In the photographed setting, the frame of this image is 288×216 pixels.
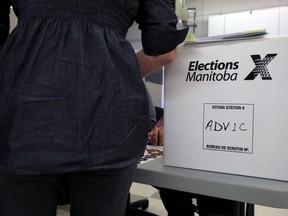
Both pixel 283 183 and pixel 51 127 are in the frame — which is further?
pixel 283 183

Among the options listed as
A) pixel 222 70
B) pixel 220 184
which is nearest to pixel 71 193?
pixel 220 184

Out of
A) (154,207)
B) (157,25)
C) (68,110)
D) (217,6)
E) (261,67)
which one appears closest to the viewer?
(68,110)

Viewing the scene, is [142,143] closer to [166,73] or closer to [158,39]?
[158,39]

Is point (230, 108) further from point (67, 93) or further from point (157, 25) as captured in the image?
point (67, 93)

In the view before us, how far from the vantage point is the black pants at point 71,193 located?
19.0 inches

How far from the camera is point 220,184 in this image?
667 mm

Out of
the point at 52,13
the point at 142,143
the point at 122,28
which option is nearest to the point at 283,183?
the point at 142,143

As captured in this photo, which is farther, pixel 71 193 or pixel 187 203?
pixel 187 203

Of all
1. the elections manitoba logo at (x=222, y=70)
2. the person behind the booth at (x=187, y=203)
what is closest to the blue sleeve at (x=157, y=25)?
the elections manitoba logo at (x=222, y=70)

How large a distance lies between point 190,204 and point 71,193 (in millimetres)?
717

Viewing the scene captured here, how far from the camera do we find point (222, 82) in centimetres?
73

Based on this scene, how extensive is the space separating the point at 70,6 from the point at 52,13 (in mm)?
34

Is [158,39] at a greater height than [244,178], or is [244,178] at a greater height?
[158,39]

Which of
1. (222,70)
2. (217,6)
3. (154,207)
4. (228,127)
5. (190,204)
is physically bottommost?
(154,207)
